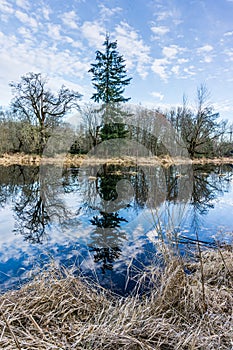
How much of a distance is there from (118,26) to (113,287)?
357 inches

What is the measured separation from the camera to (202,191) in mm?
7496

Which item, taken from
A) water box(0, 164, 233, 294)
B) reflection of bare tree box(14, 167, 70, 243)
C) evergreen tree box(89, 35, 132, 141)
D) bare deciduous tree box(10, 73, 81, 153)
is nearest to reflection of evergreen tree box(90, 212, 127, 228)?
water box(0, 164, 233, 294)

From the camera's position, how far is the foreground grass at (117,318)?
1.28 metres

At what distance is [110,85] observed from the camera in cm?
1648

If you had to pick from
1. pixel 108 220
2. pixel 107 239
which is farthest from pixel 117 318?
pixel 108 220

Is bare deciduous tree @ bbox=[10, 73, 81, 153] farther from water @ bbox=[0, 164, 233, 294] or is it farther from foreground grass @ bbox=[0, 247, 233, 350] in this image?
foreground grass @ bbox=[0, 247, 233, 350]

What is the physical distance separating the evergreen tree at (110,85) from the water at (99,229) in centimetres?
990

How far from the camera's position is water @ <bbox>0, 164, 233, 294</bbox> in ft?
8.34

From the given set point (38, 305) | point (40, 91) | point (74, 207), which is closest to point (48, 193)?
point (74, 207)

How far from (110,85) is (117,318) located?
16825mm

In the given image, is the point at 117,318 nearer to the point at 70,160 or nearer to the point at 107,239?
the point at 107,239

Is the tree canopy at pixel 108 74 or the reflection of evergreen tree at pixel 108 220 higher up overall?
the tree canopy at pixel 108 74

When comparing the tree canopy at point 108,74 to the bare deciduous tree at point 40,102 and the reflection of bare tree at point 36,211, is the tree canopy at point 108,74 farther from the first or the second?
the reflection of bare tree at point 36,211

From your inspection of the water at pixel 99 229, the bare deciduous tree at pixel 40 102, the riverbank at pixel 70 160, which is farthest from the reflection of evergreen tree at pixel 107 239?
the bare deciduous tree at pixel 40 102
